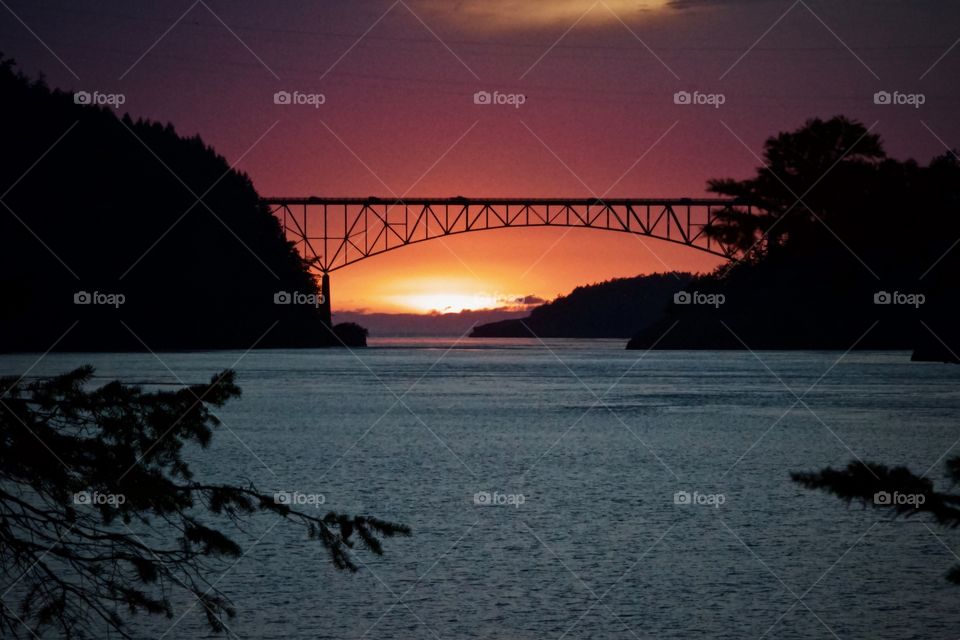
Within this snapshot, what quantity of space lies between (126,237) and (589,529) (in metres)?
115

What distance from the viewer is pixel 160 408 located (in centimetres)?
797

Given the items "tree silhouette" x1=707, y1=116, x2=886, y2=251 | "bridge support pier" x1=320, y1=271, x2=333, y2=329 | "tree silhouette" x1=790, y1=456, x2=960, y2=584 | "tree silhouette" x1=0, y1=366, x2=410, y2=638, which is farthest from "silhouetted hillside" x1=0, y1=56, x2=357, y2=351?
"tree silhouette" x1=790, y1=456, x2=960, y2=584

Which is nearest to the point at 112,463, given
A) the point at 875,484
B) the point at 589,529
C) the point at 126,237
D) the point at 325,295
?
the point at 875,484

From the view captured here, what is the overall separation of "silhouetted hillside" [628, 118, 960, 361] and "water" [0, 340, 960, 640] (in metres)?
69.3

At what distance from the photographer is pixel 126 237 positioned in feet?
416

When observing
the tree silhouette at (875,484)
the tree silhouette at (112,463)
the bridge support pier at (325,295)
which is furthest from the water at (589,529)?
the bridge support pier at (325,295)

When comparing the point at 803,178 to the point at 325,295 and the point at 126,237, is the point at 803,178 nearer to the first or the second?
the point at 325,295

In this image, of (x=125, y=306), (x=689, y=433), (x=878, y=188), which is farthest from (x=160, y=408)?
(x=125, y=306)

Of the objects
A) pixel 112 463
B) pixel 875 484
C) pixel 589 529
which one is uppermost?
pixel 589 529

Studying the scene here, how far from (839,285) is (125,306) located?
65492mm

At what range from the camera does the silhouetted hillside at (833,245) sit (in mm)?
111875

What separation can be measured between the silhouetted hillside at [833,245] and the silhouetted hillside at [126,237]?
42.1 meters

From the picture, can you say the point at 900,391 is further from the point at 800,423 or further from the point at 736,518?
the point at 736,518

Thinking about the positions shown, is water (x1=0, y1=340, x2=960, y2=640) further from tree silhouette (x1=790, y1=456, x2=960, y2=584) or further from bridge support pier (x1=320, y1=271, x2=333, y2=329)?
bridge support pier (x1=320, y1=271, x2=333, y2=329)
